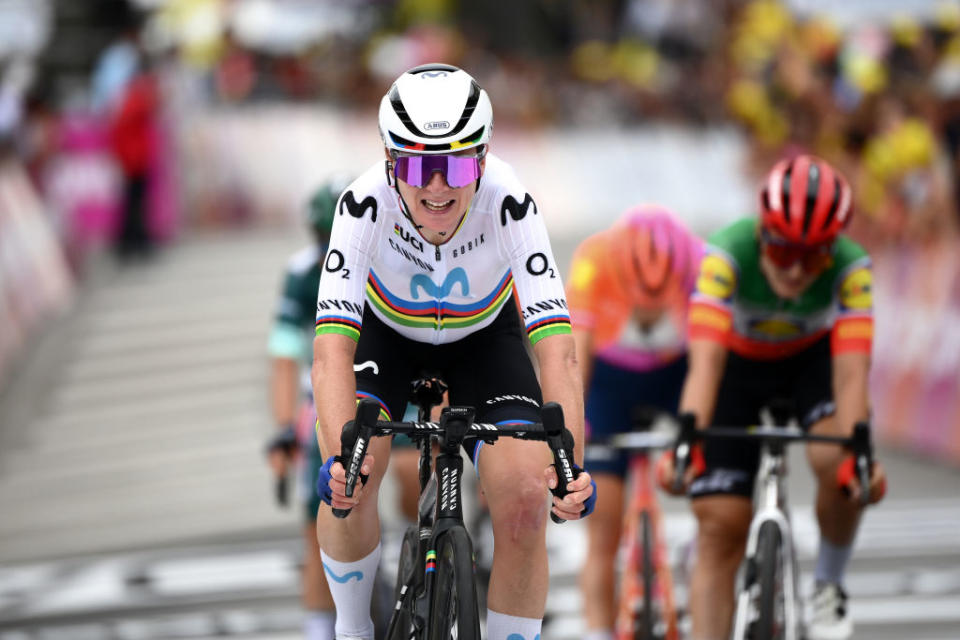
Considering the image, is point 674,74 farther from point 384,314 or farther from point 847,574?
point 384,314

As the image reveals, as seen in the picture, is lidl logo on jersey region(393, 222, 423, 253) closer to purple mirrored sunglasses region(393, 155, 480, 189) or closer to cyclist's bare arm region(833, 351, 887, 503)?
purple mirrored sunglasses region(393, 155, 480, 189)

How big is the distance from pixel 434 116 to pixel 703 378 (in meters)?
1.81

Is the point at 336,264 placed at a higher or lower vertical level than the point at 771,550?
higher

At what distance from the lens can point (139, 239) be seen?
16.6m

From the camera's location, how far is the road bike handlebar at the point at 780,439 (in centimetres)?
570

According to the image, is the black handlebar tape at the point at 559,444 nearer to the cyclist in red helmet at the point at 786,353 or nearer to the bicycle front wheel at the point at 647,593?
the cyclist in red helmet at the point at 786,353

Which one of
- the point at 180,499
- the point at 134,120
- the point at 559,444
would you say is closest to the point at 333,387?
the point at 559,444

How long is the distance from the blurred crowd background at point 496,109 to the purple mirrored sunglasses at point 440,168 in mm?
7952

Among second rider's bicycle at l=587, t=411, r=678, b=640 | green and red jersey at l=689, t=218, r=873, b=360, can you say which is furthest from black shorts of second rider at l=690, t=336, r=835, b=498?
second rider's bicycle at l=587, t=411, r=678, b=640

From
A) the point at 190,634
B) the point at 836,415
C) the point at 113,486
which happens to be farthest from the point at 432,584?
the point at 113,486

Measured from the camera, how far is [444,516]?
4.80 m

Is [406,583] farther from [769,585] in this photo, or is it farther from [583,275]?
[583,275]

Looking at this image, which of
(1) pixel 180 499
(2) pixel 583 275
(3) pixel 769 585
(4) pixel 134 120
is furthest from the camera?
(4) pixel 134 120

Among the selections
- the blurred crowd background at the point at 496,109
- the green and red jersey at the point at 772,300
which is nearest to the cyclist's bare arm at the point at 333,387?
the green and red jersey at the point at 772,300
